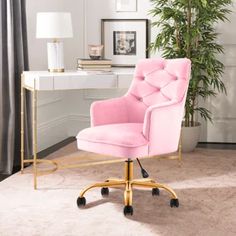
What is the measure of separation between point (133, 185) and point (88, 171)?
34.2 inches

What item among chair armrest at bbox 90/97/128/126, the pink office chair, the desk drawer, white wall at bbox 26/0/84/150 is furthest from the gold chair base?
white wall at bbox 26/0/84/150

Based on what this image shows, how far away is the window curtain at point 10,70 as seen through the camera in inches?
162

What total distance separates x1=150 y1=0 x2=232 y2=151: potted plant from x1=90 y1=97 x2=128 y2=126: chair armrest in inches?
49.6

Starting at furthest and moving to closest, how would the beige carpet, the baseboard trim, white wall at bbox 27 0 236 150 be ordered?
white wall at bbox 27 0 236 150
the baseboard trim
the beige carpet

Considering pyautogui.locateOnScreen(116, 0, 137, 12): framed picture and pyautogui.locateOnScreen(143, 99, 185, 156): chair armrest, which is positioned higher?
pyautogui.locateOnScreen(116, 0, 137, 12): framed picture

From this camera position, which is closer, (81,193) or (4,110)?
(81,193)

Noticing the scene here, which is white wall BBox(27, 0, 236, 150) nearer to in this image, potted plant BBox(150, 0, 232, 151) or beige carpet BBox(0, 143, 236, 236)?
potted plant BBox(150, 0, 232, 151)

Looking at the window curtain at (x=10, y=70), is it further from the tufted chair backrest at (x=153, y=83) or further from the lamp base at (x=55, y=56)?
the tufted chair backrest at (x=153, y=83)

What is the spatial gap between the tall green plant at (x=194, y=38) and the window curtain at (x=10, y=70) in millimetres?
1279

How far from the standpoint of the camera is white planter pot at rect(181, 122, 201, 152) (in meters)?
4.92

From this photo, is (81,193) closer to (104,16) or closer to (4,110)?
(4,110)

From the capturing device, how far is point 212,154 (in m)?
4.87

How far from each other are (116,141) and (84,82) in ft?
2.97

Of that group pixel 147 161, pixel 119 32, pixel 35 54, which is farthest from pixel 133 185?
pixel 119 32
